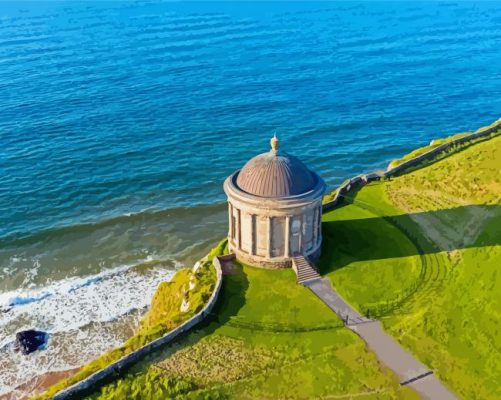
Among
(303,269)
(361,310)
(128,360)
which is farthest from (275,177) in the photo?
(128,360)

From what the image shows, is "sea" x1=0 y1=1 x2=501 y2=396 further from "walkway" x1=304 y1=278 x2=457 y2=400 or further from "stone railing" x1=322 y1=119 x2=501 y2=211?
"walkway" x1=304 y1=278 x2=457 y2=400

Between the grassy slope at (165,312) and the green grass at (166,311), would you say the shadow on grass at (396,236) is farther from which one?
the grassy slope at (165,312)

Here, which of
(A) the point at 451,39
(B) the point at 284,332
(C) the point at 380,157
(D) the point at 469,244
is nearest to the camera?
(B) the point at 284,332

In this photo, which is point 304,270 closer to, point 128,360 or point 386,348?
point 386,348

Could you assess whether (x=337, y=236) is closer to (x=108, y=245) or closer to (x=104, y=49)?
(x=108, y=245)

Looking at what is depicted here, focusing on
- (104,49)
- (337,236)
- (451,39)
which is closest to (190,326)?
(337,236)

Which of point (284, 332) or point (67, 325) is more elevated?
point (284, 332)
